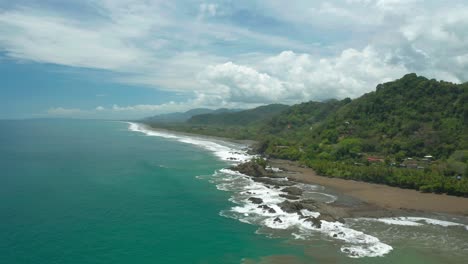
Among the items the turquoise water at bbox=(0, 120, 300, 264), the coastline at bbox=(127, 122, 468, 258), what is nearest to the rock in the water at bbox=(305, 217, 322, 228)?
the coastline at bbox=(127, 122, 468, 258)

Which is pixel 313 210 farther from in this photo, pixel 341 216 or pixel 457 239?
pixel 457 239

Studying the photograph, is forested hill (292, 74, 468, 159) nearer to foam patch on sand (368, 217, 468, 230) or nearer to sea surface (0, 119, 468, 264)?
sea surface (0, 119, 468, 264)

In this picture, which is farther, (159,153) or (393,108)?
(393,108)

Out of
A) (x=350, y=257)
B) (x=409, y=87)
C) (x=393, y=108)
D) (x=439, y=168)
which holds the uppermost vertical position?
(x=409, y=87)

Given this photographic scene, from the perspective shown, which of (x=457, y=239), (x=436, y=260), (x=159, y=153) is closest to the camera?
(x=436, y=260)

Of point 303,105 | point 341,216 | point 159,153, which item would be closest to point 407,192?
point 341,216

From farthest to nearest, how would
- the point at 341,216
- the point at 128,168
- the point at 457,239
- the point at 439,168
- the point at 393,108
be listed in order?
the point at 393,108
the point at 128,168
the point at 439,168
the point at 341,216
the point at 457,239
